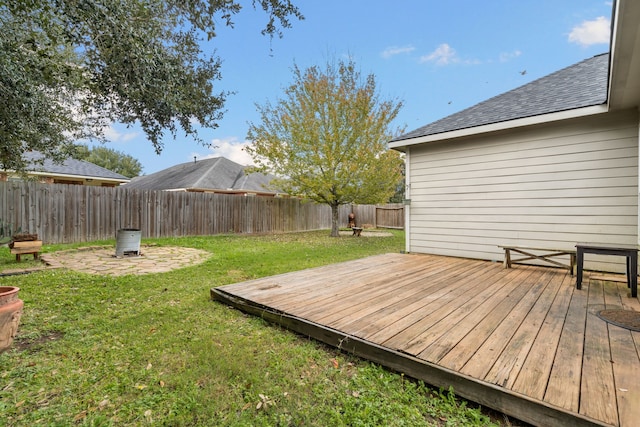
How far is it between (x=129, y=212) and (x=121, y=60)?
742cm

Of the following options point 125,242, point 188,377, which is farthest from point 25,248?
point 188,377

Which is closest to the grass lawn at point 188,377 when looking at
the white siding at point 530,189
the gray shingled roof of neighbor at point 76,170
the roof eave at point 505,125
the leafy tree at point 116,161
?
the white siding at point 530,189

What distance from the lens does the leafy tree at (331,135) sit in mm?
10656

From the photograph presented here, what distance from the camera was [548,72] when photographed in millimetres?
6723

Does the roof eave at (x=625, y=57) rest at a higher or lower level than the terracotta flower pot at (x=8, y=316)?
higher

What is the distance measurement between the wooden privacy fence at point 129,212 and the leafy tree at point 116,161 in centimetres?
2791

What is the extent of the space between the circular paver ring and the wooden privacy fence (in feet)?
4.43

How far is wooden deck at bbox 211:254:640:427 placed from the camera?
154 centimetres

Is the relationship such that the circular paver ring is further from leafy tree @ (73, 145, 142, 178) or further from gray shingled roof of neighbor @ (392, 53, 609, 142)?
leafy tree @ (73, 145, 142, 178)

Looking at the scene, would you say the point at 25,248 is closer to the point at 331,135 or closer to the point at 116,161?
the point at 331,135

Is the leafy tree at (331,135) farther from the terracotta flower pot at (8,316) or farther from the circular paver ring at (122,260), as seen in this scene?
the terracotta flower pot at (8,316)

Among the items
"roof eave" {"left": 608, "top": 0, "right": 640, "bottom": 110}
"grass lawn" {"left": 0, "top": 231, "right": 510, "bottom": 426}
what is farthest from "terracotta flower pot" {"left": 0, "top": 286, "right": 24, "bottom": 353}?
"roof eave" {"left": 608, "top": 0, "right": 640, "bottom": 110}

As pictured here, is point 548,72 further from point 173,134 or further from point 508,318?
point 173,134

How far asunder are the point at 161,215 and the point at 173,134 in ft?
20.0
